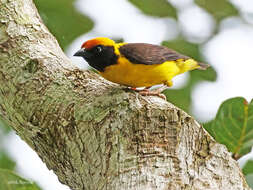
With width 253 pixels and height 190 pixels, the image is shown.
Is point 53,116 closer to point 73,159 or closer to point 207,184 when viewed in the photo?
point 73,159

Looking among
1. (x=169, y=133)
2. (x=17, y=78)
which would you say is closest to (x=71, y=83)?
(x=17, y=78)

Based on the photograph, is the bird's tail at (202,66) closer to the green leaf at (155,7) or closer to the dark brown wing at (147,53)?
the dark brown wing at (147,53)

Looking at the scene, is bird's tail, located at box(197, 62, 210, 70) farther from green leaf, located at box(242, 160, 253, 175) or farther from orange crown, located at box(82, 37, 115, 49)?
green leaf, located at box(242, 160, 253, 175)

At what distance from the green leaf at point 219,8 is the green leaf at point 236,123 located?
1364 mm

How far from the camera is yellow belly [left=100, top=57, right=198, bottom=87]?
12.0 ft

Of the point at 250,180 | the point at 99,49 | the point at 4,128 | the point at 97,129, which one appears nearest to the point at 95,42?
the point at 99,49

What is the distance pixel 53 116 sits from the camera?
9.15 feet

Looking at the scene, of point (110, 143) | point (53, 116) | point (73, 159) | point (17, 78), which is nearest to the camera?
point (110, 143)

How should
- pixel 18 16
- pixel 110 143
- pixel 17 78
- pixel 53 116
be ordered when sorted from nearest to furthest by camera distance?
pixel 110 143
pixel 53 116
pixel 17 78
pixel 18 16

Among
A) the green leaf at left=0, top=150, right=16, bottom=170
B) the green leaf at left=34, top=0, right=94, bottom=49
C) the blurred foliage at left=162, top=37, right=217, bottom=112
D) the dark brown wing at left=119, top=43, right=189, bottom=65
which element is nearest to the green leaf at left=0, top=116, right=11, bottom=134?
the green leaf at left=0, top=150, right=16, bottom=170

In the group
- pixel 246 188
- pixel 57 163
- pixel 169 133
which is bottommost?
pixel 57 163

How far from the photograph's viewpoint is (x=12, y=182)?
2504 mm

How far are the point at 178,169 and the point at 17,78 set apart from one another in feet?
4.28

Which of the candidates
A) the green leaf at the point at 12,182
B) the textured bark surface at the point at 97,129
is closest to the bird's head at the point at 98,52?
the textured bark surface at the point at 97,129
